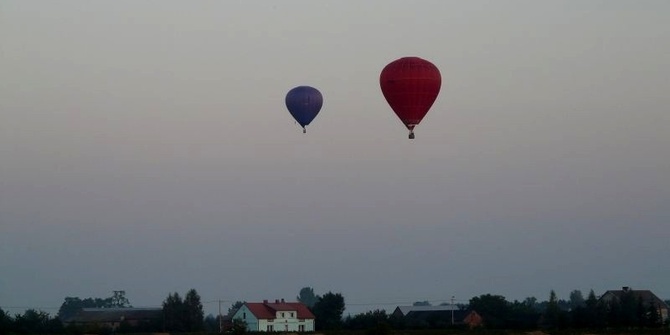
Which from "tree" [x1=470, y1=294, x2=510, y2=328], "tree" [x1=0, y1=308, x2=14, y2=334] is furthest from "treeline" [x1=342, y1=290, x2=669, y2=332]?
"tree" [x1=0, y1=308, x2=14, y2=334]

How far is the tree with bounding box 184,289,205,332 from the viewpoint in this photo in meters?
91.8

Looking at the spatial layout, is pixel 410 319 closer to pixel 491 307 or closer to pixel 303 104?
pixel 491 307

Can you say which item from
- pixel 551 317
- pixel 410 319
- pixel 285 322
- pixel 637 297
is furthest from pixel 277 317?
pixel 637 297

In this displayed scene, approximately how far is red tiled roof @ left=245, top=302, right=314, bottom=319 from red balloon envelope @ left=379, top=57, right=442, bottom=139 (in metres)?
42.5

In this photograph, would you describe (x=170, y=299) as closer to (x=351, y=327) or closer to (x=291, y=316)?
(x=291, y=316)

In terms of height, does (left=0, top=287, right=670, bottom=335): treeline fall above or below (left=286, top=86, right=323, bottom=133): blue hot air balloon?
below

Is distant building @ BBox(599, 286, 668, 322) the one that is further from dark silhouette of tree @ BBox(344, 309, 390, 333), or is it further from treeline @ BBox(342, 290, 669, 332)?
dark silhouette of tree @ BBox(344, 309, 390, 333)

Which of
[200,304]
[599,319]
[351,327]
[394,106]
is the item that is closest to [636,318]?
[599,319]

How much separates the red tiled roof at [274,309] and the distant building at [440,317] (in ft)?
27.8

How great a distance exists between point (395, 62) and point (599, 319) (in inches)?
1523

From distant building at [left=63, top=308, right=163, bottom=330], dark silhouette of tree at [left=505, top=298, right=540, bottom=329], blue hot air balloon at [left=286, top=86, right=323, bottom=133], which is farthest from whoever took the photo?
distant building at [left=63, top=308, right=163, bottom=330]

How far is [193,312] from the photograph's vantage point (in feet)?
303

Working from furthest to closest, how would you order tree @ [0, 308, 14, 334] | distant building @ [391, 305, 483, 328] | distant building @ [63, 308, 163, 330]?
distant building @ [63, 308, 163, 330]
distant building @ [391, 305, 483, 328]
tree @ [0, 308, 14, 334]

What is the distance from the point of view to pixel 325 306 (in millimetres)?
94000
